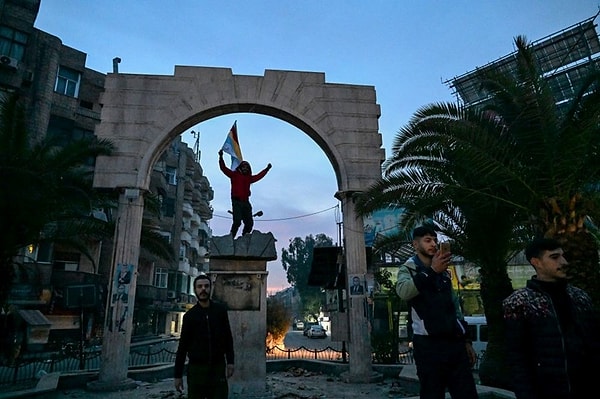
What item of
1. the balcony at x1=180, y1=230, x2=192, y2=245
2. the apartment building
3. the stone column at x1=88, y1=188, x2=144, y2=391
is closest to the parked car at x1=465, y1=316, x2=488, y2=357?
the stone column at x1=88, y1=188, x2=144, y2=391

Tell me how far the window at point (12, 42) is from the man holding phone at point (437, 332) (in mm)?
26715

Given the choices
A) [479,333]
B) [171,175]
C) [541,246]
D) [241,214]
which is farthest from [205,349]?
[171,175]

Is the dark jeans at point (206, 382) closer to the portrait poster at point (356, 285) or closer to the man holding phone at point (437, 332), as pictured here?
the man holding phone at point (437, 332)

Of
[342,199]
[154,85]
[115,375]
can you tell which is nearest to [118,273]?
[115,375]

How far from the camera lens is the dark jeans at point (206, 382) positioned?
4.04m

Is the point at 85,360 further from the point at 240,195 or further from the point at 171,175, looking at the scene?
the point at 171,175

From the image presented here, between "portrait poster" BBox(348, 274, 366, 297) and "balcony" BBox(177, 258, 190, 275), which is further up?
"balcony" BBox(177, 258, 190, 275)

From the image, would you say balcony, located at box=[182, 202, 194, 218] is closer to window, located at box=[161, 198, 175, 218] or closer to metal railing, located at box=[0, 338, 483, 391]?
window, located at box=[161, 198, 175, 218]

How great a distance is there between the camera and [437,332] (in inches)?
120

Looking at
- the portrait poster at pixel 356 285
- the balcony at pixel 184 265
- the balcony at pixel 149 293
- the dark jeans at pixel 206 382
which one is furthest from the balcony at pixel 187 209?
the dark jeans at pixel 206 382

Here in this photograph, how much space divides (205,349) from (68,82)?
26.4 m

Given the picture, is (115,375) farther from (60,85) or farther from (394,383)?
(60,85)

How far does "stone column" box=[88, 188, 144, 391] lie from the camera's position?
9133 millimetres

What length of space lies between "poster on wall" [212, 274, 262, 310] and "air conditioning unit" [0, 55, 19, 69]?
21.5 m
